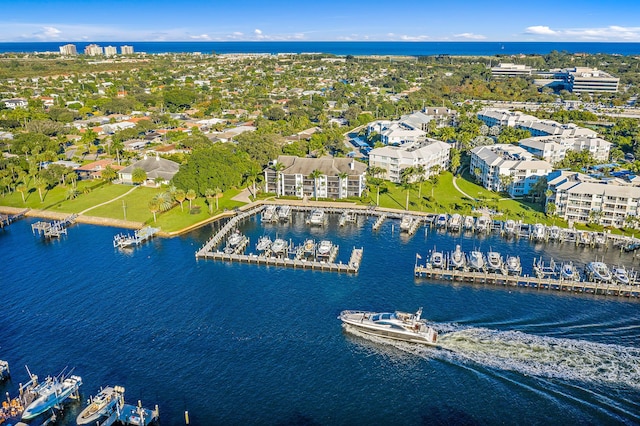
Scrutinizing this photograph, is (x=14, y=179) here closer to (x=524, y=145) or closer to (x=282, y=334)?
(x=282, y=334)

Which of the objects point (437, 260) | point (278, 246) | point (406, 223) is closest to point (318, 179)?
point (406, 223)

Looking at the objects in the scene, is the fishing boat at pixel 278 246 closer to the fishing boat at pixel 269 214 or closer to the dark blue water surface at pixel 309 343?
the dark blue water surface at pixel 309 343

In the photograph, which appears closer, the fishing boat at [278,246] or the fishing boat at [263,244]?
the fishing boat at [278,246]

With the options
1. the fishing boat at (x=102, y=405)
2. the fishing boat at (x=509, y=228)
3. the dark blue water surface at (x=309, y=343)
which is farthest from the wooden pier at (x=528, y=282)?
the fishing boat at (x=102, y=405)

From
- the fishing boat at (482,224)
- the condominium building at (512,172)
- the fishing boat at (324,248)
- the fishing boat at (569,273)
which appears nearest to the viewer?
the fishing boat at (569,273)

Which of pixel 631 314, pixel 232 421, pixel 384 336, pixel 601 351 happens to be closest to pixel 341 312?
pixel 384 336

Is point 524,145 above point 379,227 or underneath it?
above
